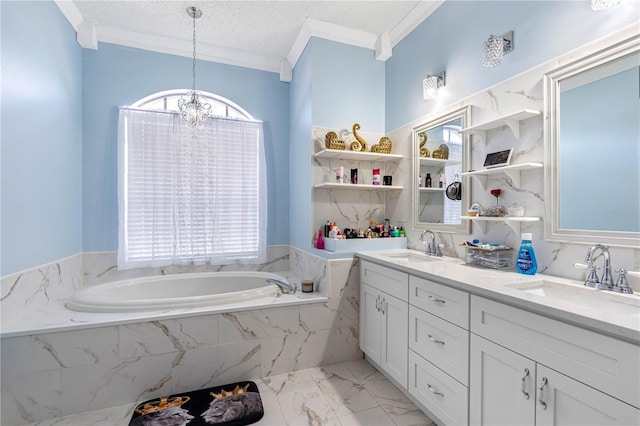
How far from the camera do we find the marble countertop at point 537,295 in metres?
0.86

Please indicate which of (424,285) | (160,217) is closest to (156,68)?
(160,217)

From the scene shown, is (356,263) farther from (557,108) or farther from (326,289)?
(557,108)

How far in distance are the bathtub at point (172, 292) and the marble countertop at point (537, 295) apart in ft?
3.81

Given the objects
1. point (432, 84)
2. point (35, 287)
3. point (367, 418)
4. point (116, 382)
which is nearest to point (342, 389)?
point (367, 418)

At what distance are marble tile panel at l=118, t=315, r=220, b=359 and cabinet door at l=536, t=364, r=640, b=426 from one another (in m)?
1.78

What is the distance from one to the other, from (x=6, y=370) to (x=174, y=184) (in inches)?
68.1

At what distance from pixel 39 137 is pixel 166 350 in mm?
1702

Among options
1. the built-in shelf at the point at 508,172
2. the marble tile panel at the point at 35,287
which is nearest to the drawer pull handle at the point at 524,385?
the built-in shelf at the point at 508,172

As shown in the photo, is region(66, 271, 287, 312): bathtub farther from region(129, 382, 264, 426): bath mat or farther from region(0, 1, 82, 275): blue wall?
region(129, 382, 264, 426): bath mat

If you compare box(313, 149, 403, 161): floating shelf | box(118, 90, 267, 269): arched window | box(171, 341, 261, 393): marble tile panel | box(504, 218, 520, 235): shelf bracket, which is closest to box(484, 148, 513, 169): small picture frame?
box(504, 218, 520, 235): shelf bracket

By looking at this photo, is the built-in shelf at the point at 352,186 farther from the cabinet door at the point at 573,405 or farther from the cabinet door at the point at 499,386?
the cabinet door at the point at 573,405

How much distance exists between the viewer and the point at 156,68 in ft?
9.39

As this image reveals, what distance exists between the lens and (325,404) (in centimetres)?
185

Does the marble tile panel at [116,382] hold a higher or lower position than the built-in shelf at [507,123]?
lower
